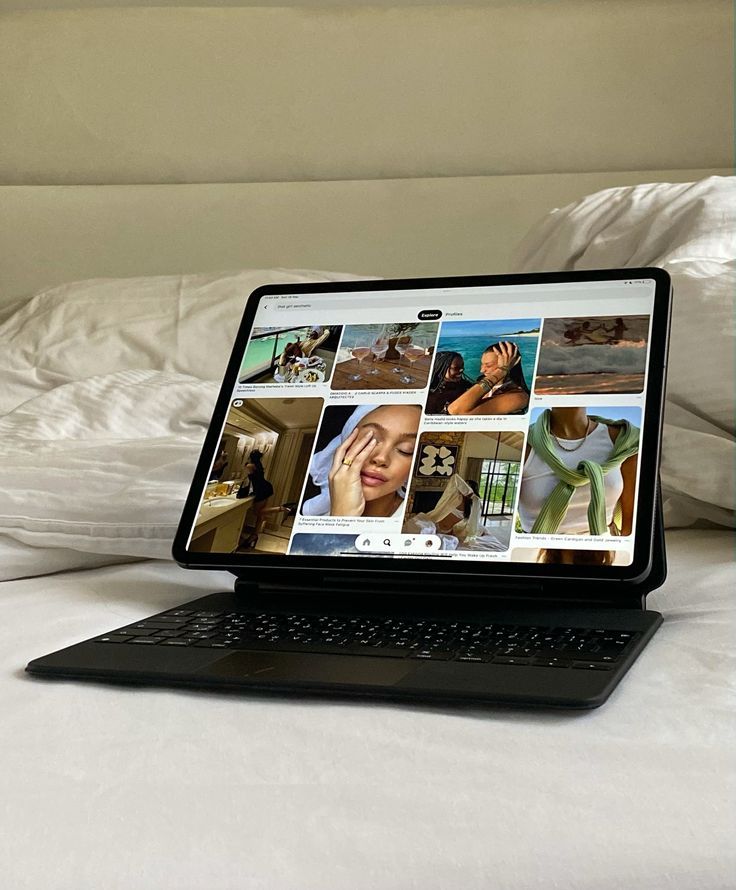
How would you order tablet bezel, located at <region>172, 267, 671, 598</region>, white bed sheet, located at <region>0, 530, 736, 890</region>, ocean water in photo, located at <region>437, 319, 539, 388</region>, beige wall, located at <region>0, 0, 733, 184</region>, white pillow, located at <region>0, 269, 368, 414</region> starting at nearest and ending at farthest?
white bed sheet, located at <region>0, 530, 736, 890</region>, tablet bezel, located at <region>172, 267, 671, 598</region>, ocean water in photo, located at <region>437, 319, 539, 388</region>, white pillow, located at <region>0, 269, 368, 414</region>, beige wall, located at <region>0, 0, 733, 184</region>

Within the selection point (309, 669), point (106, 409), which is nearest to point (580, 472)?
point (309, 669)

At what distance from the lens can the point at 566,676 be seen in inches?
18.4

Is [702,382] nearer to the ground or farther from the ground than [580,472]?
farther from the ground

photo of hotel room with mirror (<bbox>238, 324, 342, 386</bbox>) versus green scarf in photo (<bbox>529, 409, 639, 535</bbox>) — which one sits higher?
photo of hotel room with mirror (<bbox>238, 324, 342, 386</bbox>)

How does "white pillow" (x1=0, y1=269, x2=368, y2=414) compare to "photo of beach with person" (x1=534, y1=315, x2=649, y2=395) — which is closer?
"photo of beach with person" (x1=534, y1=315, x2=649, y2=395)

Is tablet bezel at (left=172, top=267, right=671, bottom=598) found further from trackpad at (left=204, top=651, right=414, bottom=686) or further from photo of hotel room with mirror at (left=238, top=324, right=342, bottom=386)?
trackpad at (left=204, top=651, right=414, bottom=686)

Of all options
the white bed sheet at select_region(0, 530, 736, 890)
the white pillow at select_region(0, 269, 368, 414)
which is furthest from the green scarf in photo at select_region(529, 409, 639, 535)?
the white pillow at select_region(0, 269, 368, 414)

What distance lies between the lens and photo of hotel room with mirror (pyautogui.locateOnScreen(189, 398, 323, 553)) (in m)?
0.69

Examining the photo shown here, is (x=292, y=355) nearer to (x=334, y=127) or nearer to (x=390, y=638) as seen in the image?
(x=390, y=638)

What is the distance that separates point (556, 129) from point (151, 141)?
783mm

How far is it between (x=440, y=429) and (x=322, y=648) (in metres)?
0.20

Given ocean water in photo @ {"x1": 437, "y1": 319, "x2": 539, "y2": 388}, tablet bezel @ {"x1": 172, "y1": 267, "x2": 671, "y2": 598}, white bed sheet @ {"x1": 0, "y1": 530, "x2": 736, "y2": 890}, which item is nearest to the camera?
white bed sheet @ {"x1": 0, "y1": 530, "x2": 736, "y2": 890}

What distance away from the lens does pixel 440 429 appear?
0.69m

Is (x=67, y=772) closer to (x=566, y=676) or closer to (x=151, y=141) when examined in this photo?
(x=566, y=676)
